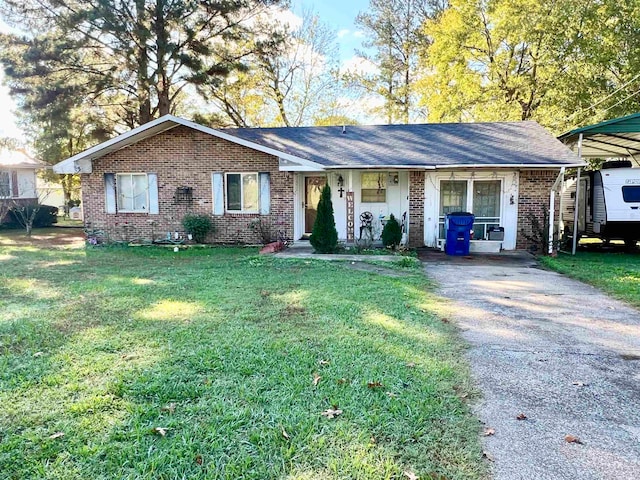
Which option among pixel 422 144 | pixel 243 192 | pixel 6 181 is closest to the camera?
pixel 243 192

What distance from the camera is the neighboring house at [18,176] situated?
69.7 feet

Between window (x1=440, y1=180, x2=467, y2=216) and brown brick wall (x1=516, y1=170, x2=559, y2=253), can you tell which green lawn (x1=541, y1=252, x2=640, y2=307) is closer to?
brown brick wall (x1=516, y1=170, x2=559, y2=253)

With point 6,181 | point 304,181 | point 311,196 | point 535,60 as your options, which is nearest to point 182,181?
point 304,181

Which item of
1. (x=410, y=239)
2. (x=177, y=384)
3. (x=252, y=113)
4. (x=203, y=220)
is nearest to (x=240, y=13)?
(x=252, y=113)

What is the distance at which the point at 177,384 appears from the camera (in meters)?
3.46

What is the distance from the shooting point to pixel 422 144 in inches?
505

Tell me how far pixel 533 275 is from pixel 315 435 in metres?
7.16

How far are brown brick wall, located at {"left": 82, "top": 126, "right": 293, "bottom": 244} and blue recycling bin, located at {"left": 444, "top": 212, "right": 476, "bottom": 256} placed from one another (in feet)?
14.2

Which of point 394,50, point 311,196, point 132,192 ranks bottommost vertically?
point 311,196

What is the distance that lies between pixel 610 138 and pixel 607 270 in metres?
5.26

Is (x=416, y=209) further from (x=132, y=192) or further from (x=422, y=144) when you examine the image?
(x=132, y=192)

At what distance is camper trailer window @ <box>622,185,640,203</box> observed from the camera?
11.4m

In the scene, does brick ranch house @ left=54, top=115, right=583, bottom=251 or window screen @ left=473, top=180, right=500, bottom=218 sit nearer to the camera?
brick ranch house @ left=54, top=115, right=583, bottom=251

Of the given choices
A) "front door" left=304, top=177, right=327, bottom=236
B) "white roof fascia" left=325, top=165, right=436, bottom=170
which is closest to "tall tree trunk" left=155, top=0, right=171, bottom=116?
"front door" left=304, top=177, right=327, bottom=236
